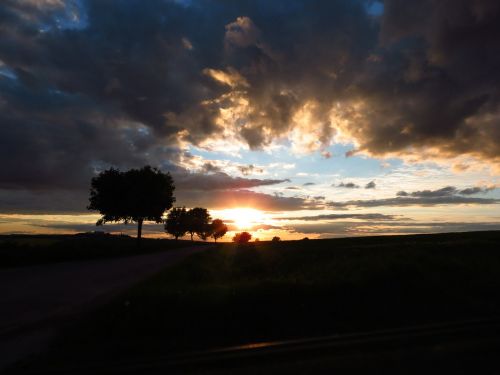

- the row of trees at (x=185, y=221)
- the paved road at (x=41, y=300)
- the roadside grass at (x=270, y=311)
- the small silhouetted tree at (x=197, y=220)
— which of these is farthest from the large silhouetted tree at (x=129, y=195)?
the small silhouetted tree at (x=197, y=220)

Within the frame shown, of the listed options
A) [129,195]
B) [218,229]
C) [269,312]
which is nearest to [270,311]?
[269,312]

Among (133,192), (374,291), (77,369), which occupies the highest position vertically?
(133,192)

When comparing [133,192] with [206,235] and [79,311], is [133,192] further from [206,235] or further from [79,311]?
[206,235]

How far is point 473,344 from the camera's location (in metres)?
6.54

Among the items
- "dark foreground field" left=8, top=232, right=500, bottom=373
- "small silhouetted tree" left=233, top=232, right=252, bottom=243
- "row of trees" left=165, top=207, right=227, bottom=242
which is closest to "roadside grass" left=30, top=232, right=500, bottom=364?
"dark foreground field" left=8, top=232, right=500, bottom=373

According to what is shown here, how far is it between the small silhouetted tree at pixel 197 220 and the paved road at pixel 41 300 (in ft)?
258

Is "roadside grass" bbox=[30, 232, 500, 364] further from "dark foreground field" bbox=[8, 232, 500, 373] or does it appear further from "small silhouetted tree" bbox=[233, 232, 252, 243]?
"small silhouetted tree" bbox=[233, 232, 252, 243]

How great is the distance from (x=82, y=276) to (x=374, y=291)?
13302 millimetres

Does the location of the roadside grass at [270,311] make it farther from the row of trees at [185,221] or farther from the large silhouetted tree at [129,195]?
the row of trees at [185,221]

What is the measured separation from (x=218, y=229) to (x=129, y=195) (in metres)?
83.1

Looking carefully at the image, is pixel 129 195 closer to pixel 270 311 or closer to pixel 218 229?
pixel 270 311

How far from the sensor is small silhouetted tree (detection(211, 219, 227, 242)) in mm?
122581

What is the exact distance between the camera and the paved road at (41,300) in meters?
7.22

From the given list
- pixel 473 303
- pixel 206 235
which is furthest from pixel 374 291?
pixel 206 235
